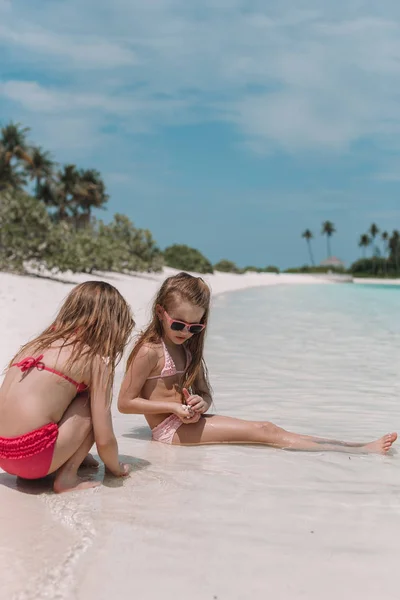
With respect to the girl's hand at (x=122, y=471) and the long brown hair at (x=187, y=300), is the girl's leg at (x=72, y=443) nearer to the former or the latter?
the girl's hand at (x=122, y=471)

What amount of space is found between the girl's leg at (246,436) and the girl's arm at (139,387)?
0.35m

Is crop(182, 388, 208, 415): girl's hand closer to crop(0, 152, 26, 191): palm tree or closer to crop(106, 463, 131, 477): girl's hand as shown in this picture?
crop(106, 463, 131, 477): girl's hand

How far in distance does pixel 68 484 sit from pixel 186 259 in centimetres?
5067

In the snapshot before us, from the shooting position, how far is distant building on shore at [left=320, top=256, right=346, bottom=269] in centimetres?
11125

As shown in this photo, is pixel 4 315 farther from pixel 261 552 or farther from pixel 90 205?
pixel 90 205

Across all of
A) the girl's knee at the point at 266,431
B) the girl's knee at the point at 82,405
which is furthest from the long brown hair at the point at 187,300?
the girl's knee at the point at 82,405

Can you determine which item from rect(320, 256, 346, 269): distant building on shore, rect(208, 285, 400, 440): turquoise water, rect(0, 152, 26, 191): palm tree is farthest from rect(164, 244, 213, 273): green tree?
rect(320, 256, 346, 269): distant building on shore

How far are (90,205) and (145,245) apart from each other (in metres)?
25.5

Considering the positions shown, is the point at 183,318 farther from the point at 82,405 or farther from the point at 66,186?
the point at 66,186

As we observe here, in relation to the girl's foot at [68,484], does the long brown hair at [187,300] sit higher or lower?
higher

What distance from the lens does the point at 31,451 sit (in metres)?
3.17

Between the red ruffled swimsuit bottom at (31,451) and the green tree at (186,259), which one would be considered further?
the green tree at (186,259)

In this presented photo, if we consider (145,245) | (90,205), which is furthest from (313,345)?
(90,205)

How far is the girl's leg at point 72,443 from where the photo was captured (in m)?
3.23
